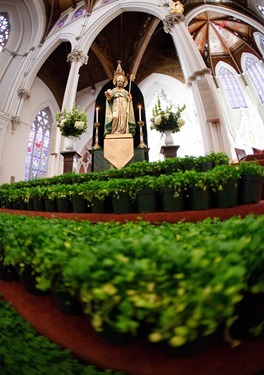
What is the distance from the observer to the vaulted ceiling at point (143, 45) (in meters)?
10.9

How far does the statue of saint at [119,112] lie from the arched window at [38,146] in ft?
24.5

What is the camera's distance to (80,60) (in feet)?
26.4

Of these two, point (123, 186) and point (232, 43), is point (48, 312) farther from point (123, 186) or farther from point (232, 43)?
point (232, 43)

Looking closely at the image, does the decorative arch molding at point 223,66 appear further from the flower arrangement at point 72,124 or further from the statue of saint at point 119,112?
the flower arrangement at point 72,124

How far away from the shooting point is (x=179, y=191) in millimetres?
1726

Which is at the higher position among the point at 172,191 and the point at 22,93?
the point at 22,93

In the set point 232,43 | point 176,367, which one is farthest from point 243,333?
point 232,43

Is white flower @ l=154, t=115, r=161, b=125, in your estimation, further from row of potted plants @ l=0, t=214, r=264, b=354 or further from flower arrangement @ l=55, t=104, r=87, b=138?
row of potted plants @ l=0, t=214, r=264, b=354

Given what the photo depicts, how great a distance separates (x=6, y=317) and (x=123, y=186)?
1.26m

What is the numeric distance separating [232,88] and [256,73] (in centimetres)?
173

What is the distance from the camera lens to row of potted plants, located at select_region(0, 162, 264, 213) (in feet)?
5.46

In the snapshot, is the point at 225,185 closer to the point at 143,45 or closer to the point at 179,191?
the point at 179,191

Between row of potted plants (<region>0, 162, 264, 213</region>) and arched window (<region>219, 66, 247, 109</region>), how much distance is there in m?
14.7

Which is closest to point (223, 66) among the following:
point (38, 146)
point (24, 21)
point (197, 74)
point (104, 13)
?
point (104, 13)
